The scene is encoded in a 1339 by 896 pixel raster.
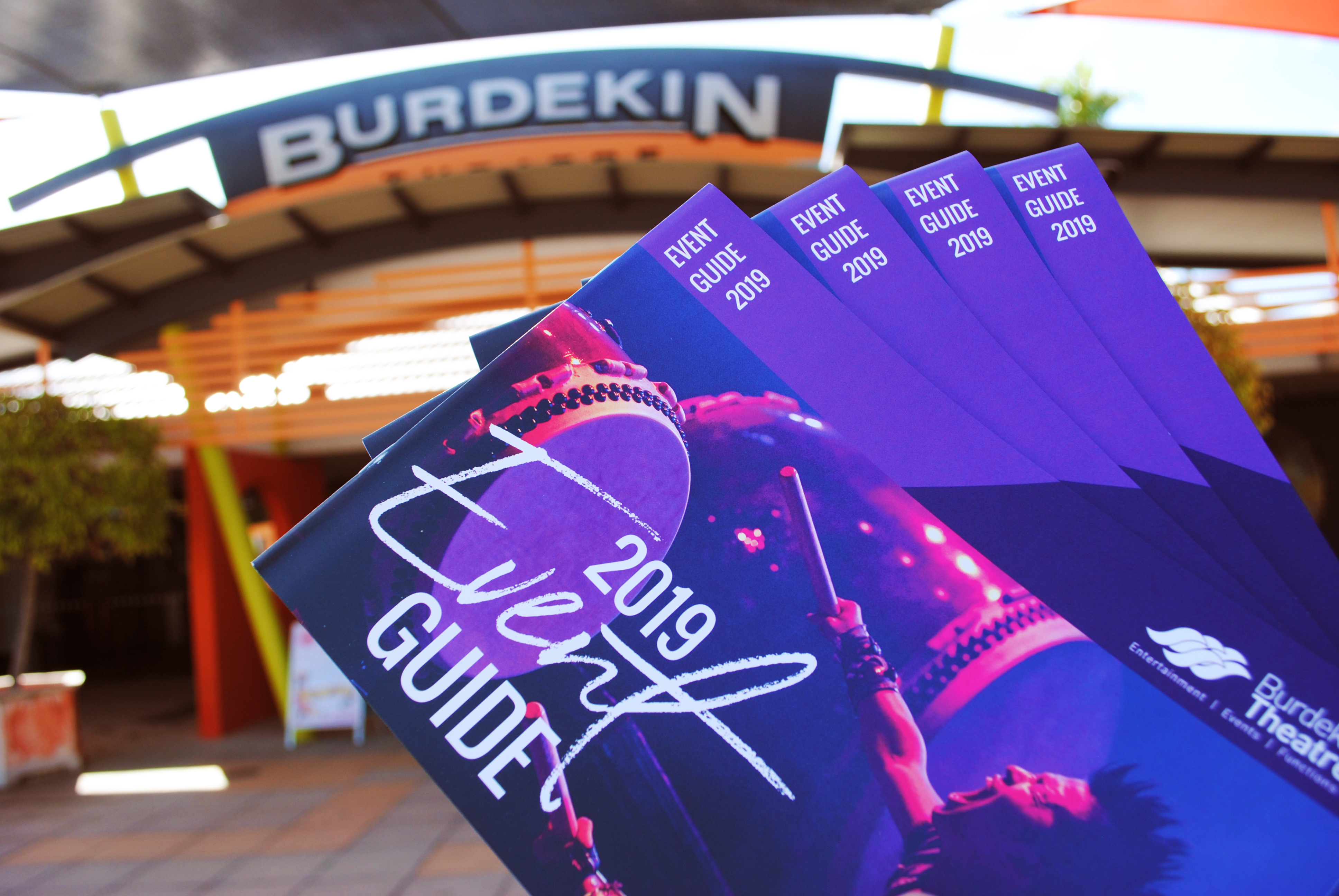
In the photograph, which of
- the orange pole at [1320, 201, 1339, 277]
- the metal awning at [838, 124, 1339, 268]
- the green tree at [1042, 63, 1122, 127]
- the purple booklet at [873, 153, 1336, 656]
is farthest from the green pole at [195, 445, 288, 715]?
the green tree at [1042, 63, 1122, 127]

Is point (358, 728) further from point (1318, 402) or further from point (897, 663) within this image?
point (1318, 402)

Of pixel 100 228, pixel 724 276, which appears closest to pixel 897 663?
pixel 724 276

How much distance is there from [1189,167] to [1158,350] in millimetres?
10053

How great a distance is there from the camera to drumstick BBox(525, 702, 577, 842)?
4.07ft

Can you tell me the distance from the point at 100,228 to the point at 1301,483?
15.5 metres

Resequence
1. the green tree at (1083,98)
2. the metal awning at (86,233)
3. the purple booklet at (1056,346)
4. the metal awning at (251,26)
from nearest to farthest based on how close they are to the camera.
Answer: the purple booklet at (1056,346)
the metal awning at (251,26)
the metal awning at (86,233)
the green tree at (1083,98)

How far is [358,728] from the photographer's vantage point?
27.1 feet

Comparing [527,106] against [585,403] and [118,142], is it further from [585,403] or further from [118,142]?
[585,403]

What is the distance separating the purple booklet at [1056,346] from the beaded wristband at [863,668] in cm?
53

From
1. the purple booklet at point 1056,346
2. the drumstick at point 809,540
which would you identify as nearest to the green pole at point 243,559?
the drumstick at point 809,540

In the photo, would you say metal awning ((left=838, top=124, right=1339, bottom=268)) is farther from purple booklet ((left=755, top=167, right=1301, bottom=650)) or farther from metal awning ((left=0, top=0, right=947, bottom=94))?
purple booklet ((left=755, top=167, right=1301, bottom=650))

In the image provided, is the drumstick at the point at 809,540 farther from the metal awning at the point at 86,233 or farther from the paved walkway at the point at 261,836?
the metal awning at the point at 86,233

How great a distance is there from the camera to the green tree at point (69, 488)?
7195 millimetres

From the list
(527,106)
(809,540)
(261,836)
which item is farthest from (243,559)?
(809,540)
